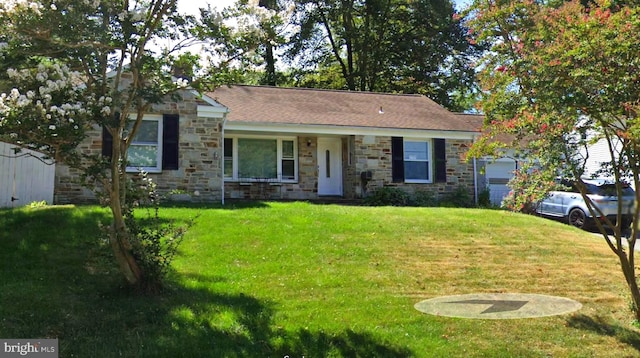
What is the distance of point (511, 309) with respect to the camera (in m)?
6.97

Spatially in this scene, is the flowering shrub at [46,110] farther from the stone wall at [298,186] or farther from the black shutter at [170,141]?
the stone wall at [298,186]

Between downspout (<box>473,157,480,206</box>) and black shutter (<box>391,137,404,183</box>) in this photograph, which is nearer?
black shutter (<box>391,137,404,183</box>)

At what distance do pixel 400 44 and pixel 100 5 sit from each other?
26.6m

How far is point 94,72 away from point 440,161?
1351cm

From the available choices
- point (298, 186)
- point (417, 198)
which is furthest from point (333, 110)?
point (417, 198)

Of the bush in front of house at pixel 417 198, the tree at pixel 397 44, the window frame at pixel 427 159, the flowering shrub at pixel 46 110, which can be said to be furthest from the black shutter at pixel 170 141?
the tree at pixel 397 44

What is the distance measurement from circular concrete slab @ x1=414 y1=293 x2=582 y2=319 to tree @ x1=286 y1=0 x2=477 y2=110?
24.5m

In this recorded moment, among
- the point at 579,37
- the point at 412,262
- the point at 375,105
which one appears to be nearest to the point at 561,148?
the point at 579,37

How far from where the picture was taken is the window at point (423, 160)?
18.0 m

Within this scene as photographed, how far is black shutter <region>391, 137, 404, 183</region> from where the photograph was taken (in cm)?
1767

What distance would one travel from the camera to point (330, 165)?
18.5 metres

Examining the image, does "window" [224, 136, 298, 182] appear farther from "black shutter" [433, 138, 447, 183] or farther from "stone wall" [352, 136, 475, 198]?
"black shutter" [433, 138, 447, 183]

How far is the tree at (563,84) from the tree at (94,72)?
358 cm

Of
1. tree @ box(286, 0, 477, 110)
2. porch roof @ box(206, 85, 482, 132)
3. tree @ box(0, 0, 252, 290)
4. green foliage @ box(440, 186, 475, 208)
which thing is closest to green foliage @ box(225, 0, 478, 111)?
tree @ box(286, 0, 477, 110)
